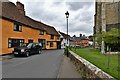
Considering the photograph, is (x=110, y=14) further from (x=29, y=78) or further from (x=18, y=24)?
(x=29, y=78)

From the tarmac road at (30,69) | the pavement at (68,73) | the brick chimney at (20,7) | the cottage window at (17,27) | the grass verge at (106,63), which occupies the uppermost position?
the brick chimney at (20,7)

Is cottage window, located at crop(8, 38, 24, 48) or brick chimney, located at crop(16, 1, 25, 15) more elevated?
brick chimney, located at crop(16, 1, 25, 15)

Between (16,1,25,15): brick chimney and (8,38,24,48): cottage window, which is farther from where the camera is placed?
(16,1,25,15): brick chimney

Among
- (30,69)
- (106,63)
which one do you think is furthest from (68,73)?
(30,69)

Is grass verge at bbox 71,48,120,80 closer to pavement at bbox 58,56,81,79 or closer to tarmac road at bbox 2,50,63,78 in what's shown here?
pavement at bbox 58,56,81,79

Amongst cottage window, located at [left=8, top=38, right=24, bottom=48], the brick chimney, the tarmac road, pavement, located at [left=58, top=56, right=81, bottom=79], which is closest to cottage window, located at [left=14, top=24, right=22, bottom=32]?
cottage window, located at [left=8, top=38, right=24, bottom=48]

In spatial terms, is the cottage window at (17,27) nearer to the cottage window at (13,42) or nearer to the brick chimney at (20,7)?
the cottage window at (13,42)

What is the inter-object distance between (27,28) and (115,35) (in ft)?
113

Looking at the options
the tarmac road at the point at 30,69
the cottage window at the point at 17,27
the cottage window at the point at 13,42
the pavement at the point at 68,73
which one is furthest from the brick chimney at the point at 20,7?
the pavement at the point at 68,73

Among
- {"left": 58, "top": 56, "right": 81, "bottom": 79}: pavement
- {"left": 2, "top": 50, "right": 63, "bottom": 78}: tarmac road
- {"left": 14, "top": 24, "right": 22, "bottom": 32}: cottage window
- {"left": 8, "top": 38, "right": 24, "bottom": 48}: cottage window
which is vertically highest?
{"left": 14, "top": 24, "right": 22, "bottom": 32}: cottage window

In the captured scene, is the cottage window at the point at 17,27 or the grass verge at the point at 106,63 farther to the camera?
the cottage window at the point at 17,27

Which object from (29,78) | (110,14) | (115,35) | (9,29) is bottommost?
(29,78)

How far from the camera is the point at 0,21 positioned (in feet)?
85.9

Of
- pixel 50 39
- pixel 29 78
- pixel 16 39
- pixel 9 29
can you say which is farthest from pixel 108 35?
pixel 50 39
